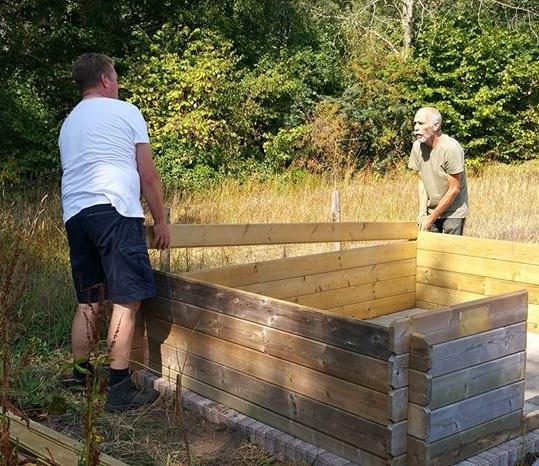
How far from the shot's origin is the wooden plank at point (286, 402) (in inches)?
121

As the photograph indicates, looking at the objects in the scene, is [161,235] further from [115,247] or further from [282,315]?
[282,315]

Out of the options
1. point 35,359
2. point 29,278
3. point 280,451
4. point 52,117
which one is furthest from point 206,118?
point 280,451

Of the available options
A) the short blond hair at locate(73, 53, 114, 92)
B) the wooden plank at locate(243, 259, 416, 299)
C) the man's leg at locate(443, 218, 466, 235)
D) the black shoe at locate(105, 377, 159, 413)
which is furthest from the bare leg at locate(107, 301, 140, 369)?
the man's leg at locate(443, 218, 466, 235)

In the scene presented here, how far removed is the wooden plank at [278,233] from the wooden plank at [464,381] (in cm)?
191

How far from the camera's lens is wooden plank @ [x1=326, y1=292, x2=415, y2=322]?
568 cm

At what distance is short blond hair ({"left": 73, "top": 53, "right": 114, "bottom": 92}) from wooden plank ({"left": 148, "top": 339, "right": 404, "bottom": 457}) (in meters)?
1.51

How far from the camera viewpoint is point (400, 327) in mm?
2912

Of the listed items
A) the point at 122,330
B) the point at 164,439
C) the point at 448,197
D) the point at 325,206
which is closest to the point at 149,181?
the point at 122,330

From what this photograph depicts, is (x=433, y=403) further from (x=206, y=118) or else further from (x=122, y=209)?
(x=206, y=118)

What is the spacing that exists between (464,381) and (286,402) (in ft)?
2.72

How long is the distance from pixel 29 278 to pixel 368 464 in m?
3.65

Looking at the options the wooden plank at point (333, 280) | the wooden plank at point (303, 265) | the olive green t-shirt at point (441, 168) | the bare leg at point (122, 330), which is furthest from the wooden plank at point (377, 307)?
the bare leg at point (122, 330)

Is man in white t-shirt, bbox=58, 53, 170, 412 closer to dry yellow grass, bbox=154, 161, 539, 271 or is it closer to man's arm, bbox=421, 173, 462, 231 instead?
man's arm, bbox=421, 173, 462, 231

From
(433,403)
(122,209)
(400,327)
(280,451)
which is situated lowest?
(280,451)
